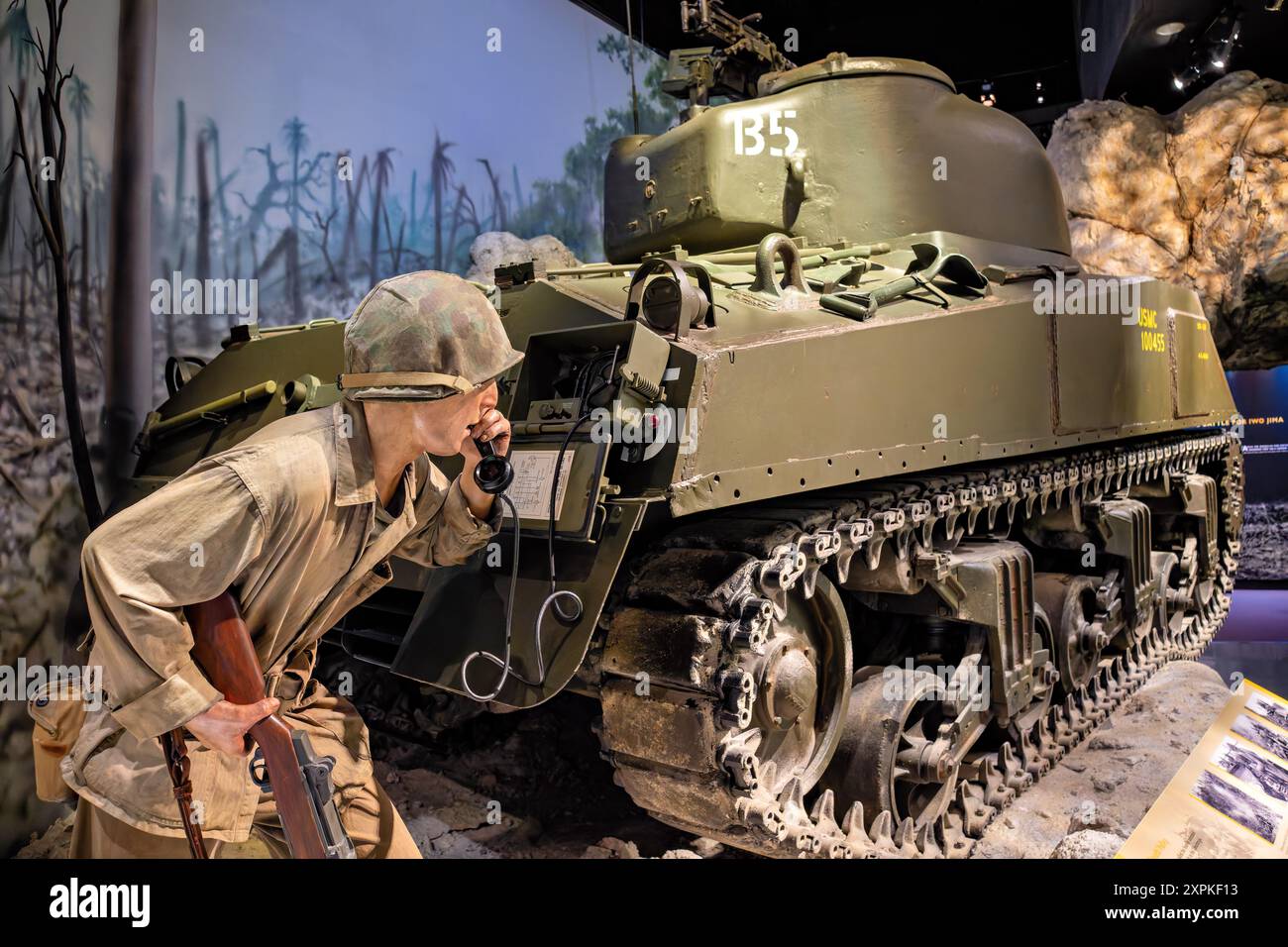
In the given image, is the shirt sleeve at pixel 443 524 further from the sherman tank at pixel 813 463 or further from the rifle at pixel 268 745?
the rifle at pixel 268 745

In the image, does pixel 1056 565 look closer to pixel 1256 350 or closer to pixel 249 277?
pixel 249 277

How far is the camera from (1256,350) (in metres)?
10.3

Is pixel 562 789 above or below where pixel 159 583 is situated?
below

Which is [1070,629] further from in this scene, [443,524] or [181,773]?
[181,773]

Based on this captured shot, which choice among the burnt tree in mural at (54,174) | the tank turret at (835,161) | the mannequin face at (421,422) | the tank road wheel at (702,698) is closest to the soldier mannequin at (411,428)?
the mannequin face at (421,422)

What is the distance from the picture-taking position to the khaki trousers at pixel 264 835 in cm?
187

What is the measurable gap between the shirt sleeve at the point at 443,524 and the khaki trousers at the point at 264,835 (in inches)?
21.2

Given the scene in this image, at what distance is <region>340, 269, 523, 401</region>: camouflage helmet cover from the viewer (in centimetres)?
178

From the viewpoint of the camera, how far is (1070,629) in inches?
191

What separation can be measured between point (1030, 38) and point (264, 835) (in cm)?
1098

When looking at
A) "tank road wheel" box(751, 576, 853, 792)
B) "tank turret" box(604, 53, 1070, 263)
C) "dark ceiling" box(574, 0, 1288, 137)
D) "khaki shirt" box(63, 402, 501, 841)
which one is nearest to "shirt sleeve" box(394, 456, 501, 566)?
"khaki shirt" box(63, 402, 501, 841)

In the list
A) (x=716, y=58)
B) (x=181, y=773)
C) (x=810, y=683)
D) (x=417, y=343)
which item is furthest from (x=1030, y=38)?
(x=181, y=773)

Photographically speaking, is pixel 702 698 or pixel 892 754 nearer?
pixel 702 698

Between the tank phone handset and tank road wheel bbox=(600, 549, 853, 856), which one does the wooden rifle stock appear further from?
tank road wheel bbox=(600, 549, 853, 856)
